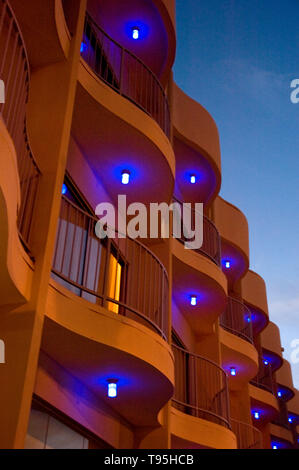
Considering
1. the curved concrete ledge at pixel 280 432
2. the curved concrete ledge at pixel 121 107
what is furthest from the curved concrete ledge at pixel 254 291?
the curved concrete ledge at pixel 121 107

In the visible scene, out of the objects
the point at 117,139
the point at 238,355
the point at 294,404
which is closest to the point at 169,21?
the point at 117,139

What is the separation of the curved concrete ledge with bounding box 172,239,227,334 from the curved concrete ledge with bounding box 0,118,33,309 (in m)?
6.34

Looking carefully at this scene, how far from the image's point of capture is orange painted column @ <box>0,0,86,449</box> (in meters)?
5.45

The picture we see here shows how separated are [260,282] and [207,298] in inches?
364

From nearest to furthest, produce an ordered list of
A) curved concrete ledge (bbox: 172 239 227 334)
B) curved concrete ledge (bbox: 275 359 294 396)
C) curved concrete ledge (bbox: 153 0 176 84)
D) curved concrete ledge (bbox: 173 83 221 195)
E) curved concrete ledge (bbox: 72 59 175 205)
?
curved concrete ledge (bbox: 72 59 175 205) < curved concrete ledge (bbox: 153 0 176 84) < curved concrete ledge (bbox: 172 239 227 334) < curved concrete ledge (bbox: 173 83 221 195) < curved concrete ledge (bbox: 275 359 294 396)

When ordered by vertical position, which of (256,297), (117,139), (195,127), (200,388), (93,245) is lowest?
(200,388)

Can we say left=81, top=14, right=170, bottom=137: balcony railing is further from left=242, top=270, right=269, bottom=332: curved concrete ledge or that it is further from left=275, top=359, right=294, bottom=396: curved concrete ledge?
left=275, top=359, right=294, bottom=396: curved concrete ledge

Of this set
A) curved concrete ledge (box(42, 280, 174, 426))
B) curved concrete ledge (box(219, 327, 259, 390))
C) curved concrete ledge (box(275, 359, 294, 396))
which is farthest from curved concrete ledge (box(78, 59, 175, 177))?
curved concrete ledge (box(275, 359, 294, 396))

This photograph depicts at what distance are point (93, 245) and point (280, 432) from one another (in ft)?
58.2

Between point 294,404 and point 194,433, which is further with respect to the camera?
point 294,404

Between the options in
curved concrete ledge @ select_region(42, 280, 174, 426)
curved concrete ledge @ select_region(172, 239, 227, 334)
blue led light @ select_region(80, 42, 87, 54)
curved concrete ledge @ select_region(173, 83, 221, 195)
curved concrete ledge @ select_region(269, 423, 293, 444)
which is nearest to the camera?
curved concrete ledge @ select_region(42, 280, 174, 426)

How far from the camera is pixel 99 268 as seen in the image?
9.19 m

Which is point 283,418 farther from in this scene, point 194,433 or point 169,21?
point 169,21

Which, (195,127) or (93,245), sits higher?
(195,127)
